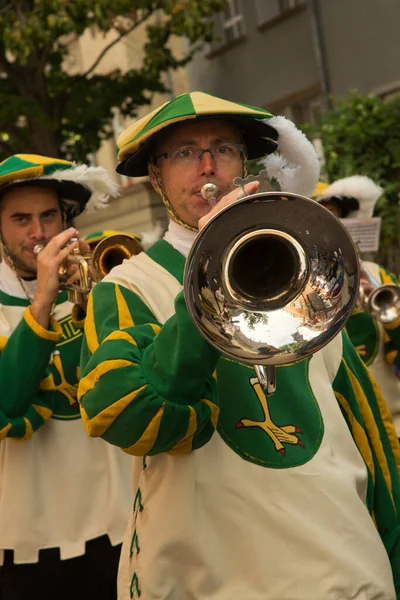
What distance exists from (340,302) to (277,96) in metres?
14.5

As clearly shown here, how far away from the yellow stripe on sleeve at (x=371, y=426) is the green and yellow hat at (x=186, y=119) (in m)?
0.76

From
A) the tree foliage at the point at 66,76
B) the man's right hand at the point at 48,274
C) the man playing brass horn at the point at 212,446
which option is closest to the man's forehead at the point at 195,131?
the man playing brass horn at the point at 212,446

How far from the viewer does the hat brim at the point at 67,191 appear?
4543 millimetres

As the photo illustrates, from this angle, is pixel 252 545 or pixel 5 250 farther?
pixel 5 250

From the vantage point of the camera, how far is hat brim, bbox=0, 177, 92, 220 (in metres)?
4.54

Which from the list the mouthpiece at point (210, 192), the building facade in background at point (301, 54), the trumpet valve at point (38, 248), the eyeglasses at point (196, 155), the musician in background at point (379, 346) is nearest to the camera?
the mouthpiece at point (210, 192)

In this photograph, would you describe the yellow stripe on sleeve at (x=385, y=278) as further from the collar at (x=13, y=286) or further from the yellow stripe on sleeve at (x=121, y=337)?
the yellow stripe on sleeve at (x=121, y=337)

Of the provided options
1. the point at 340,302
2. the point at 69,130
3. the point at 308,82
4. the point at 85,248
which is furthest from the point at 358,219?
the point at 308,82

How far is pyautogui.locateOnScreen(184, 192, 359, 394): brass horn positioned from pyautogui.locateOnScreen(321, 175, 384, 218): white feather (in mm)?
3670

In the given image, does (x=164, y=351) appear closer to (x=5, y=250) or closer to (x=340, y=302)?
(x=340, y=302)

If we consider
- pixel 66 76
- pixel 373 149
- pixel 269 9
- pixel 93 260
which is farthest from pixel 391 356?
pixel 269 9

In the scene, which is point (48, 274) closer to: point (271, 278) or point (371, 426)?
point (371, 426)

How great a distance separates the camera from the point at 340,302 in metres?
2.61

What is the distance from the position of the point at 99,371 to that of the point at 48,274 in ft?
5.22
